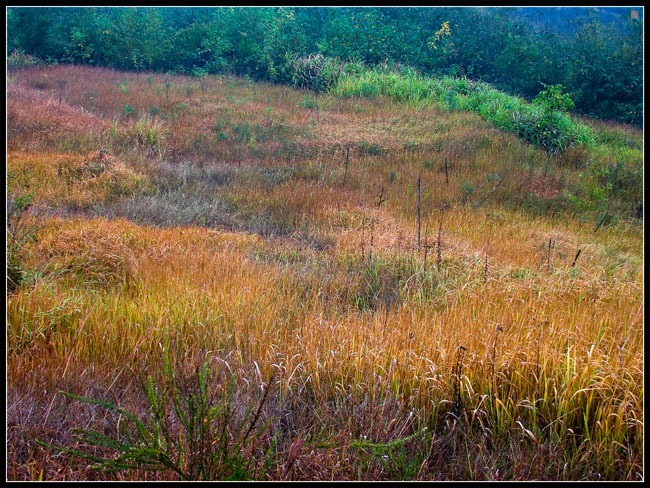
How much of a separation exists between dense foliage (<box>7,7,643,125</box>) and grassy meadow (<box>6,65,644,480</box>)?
10.4 meters

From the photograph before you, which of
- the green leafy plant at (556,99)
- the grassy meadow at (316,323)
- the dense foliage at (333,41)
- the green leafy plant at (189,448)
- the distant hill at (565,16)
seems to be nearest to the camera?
the green leafy plant at (189,448)

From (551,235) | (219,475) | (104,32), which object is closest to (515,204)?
(551,235)

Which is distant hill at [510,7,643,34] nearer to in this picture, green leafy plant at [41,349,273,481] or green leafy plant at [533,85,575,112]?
green leafy plant at [533,85,575,112]

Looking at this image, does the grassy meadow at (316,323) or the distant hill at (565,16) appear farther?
the distant hill at (565,16)

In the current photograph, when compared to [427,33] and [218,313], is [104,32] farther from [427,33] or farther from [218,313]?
[218,313]

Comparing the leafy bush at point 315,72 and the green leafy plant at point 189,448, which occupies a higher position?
the leafy bush at point 315,72

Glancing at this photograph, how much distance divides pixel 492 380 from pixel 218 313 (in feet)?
6.27

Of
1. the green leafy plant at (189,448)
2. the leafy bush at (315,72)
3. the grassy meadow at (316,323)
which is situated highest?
the leafy bush at (315,72)

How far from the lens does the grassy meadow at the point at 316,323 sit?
2062 mm

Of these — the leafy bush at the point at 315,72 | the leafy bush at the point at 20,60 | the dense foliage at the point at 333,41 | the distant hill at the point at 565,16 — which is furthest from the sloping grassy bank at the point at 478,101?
the leafy bush at the point at 20,60

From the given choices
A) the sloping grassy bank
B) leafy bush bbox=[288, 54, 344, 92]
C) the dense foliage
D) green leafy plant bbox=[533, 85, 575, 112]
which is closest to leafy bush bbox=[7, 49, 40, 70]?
the dense foliage

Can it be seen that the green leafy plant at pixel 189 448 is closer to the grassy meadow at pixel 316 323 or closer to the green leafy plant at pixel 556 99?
the grassy meadow at pixel 316 323

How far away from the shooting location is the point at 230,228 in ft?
21.4

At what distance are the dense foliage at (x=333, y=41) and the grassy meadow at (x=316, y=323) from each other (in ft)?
34.0
